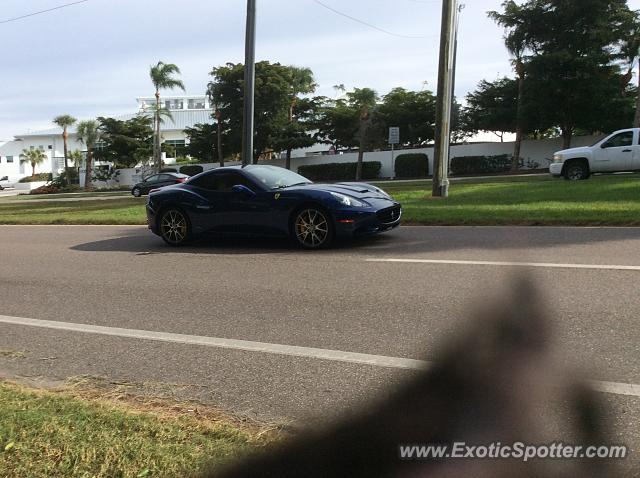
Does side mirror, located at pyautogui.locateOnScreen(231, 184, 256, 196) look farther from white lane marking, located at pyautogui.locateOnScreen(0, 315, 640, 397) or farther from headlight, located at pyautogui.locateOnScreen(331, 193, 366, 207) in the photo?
white lane marking, located at pyautogui.locateOnScreen(0, 315, 640, 397)

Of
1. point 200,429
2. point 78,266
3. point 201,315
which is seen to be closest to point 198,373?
point 200,429

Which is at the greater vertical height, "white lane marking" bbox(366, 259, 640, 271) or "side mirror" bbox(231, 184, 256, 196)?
"side mirror" bbox(231, 184, 256, 196)

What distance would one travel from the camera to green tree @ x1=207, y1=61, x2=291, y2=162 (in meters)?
45.2

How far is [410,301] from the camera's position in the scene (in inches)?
227

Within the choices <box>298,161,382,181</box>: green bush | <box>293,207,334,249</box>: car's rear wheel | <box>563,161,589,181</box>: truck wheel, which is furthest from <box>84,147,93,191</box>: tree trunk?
<box>293,207,334,249</box>: car's rear wheel

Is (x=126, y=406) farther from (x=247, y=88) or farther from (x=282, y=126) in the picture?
(x=282, y=126)

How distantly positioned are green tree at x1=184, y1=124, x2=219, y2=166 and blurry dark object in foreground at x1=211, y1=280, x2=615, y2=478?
46.0 metres

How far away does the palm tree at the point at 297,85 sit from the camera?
47062 millimetres

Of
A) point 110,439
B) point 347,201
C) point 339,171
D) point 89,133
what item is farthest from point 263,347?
point 89,133

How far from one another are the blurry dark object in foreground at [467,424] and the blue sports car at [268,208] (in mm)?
4621

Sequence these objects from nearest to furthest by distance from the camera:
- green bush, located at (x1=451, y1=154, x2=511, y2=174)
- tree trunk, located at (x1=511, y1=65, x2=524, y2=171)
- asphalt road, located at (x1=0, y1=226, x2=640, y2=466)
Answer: asphalt road, located at (x1=0, y1=226, x2=640, y2=466)
tree trunk, located at (x1=511, y1=65, x2=524, y2=171)
green bush, located at (x1=451, y1=154, x2=511, y2=174)

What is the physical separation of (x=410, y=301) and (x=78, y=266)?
5.51 m

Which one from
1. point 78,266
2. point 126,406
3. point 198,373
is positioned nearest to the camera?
point 126,406

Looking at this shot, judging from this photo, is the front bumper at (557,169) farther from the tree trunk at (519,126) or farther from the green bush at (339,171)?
the green bush at (339,171)
